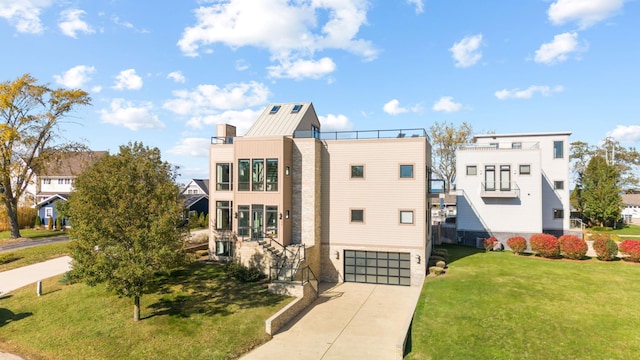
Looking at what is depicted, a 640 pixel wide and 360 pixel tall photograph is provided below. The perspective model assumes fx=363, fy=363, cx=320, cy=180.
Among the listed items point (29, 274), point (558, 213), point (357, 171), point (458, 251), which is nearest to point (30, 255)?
point (29, 274)

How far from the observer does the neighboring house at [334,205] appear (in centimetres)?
2347

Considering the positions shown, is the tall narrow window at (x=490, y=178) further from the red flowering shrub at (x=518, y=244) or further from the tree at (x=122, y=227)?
the tree at (x=122, y=227)

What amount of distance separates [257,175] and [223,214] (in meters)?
4.83

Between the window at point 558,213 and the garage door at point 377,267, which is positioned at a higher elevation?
the window at point 558,213

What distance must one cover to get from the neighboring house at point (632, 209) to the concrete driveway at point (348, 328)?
199 feet

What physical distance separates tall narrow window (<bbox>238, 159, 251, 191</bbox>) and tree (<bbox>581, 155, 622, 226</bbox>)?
48014 mm

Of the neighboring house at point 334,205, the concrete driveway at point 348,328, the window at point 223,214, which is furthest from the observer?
the window at point 223,214

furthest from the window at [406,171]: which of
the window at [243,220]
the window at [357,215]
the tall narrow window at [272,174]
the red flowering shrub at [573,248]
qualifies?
the red flowering shrub at [573,248]

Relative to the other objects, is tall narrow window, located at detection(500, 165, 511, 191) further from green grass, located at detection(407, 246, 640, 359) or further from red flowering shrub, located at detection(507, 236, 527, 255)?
green grass, located at detection(407, 246, 640, 359)

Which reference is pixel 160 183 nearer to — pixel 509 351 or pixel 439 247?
pixel 509 351

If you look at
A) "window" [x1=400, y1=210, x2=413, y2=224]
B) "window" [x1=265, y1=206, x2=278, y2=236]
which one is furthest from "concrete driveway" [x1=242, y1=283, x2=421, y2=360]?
"window" [x1=265, y1=206, x2=278, y2=236]

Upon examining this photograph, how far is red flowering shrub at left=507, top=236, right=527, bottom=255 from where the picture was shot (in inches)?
1145

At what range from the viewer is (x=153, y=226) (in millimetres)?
16281

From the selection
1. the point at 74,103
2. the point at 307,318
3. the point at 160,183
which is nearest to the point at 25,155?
the point at 74,103
